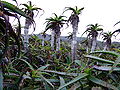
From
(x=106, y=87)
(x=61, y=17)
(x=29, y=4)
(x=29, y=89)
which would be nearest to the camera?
(x=106, y=87)

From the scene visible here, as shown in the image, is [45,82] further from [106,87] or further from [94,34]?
[94,34]

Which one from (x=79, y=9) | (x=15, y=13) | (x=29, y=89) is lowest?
(x=29, y=89)

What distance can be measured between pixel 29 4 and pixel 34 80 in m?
7.18

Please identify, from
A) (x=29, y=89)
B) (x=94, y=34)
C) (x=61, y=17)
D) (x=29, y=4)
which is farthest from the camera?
(x=94, y=34)

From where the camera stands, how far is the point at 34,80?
1.51 meters

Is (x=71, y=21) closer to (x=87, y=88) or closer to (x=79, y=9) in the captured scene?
(x=79, y=9)

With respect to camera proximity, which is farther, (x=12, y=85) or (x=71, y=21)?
(x=71, y=21)

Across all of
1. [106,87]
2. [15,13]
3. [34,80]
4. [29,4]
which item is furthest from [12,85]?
[29,4]

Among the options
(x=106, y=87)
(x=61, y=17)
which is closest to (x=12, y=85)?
(x=106, y=87)

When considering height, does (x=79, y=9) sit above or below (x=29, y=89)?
above

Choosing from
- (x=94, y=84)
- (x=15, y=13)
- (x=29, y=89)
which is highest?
(x=15, y=13)

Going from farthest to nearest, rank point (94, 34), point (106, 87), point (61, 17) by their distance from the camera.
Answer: point (94, 34) < point (61, 17) < point (106, 87)

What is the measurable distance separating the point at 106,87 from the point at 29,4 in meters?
7.62

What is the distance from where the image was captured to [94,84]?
127 cm
